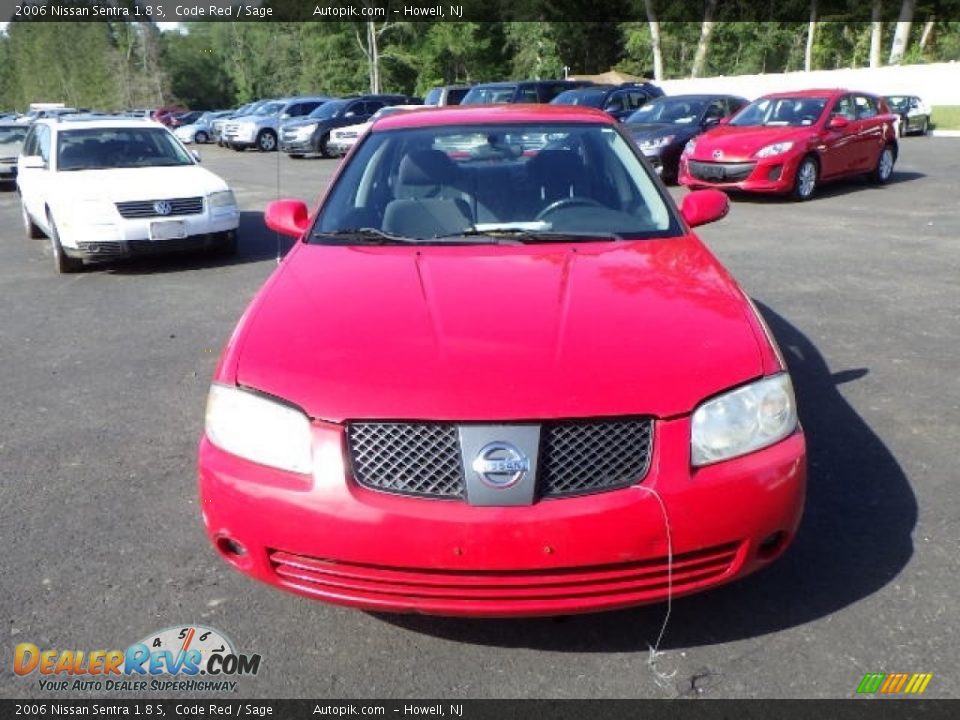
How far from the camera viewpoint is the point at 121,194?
8.60 m

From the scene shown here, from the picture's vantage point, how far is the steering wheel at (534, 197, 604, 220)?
3.98m

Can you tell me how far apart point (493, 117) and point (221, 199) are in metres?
5.38

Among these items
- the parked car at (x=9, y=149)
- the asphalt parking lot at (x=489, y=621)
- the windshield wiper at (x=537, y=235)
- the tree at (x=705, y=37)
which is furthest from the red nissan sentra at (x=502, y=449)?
the tree at (x=705, y=37)

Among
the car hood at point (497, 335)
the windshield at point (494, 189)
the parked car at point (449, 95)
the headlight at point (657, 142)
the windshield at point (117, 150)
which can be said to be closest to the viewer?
the car hood at point (497, 335)

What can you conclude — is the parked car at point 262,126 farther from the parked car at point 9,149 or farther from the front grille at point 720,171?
Result: the front grille at point 720,171

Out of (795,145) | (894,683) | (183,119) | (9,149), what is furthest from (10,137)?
(183,119)

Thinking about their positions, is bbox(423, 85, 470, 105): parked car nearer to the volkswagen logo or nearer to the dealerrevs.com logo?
the dealerrevs.com logo

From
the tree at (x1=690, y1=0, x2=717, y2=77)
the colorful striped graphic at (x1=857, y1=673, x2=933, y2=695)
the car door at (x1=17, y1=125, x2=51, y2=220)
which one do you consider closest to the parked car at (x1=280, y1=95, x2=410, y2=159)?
the car door at (x1=17, y1=125, x2=51, y2=220)

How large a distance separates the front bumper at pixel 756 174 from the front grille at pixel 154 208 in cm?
753

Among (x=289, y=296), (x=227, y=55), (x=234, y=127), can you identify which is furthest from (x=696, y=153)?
(x=227, y=55)

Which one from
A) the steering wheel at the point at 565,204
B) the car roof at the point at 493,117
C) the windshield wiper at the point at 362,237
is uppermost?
the car roof at the point at 493,117

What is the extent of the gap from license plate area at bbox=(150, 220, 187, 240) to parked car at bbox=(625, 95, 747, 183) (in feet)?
28.8

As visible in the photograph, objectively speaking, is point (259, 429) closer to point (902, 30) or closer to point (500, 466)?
point (500, 466)

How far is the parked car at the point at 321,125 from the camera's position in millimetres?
25938
